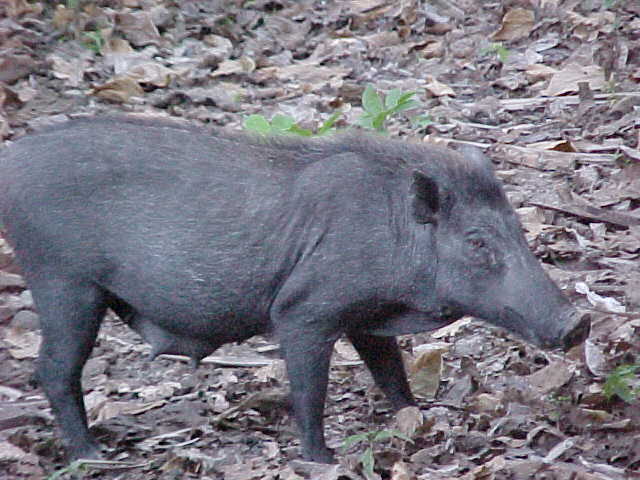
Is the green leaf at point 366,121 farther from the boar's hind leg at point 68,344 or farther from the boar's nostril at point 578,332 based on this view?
the boar's nostril at point 578,332

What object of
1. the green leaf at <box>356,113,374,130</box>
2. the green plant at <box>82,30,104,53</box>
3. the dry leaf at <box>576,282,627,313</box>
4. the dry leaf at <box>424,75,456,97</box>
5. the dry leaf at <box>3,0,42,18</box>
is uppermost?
the dry leaf at <box>3,0,42,18</box>

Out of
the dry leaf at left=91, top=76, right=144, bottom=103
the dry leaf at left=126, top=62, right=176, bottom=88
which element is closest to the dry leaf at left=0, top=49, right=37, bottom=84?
the dry leaf at left=91, top=76, right=144, bottom=103

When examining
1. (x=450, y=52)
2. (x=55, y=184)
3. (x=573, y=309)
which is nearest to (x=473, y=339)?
(x=573, y=309)

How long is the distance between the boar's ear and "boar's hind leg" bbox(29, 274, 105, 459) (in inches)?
53.4

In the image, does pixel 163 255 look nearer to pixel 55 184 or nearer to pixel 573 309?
pixel 55 184

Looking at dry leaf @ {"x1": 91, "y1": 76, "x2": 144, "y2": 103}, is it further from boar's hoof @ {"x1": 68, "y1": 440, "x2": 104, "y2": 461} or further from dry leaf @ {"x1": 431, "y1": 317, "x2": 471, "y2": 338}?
boar's hoof @ {"x1": 68, "y1": 440, "x2": 104, "y2": 461}

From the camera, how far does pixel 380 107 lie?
763 cm

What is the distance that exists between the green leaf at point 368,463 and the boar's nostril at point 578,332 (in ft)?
2.78

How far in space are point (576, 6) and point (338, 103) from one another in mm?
2288

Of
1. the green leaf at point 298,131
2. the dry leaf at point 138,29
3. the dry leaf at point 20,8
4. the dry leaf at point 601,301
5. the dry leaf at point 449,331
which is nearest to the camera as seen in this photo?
the dry leaf at point 601,301

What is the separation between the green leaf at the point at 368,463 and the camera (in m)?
4.73

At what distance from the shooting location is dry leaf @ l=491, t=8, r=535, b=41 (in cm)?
928

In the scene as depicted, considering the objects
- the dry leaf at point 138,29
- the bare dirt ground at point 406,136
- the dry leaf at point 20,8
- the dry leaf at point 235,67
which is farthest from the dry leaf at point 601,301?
the dry leaf at point 20,8

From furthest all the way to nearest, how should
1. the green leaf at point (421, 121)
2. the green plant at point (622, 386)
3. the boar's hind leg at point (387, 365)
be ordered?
the green leaf at point (421, 121) < the boar's hind leg at point (387, 365) < the green plant at point (622, 386)
